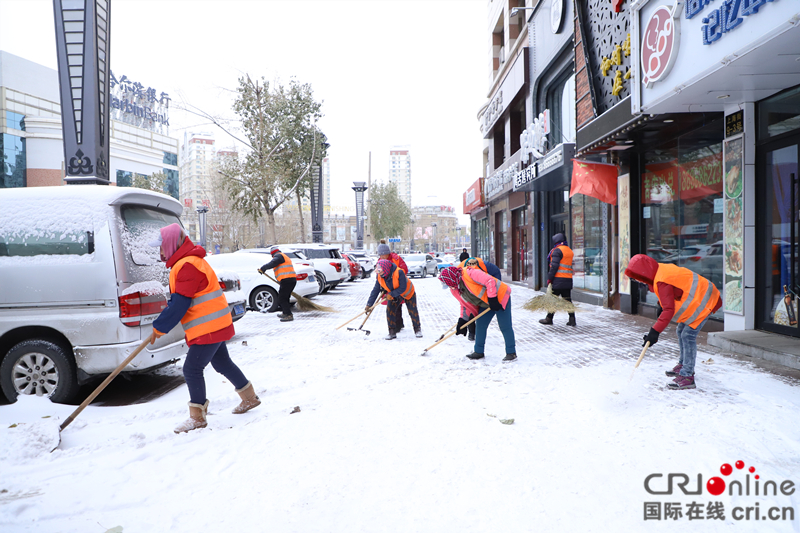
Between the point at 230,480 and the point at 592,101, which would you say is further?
the point at 592,101

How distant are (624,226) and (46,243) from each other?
9929mm

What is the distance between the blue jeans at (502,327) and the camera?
620cm

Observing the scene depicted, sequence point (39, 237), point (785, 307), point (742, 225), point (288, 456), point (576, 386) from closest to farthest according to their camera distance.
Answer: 1. point (288, 456)
2. point (39, 237)
3. point (576, 386)
4. point (785, 307)
5. point (742, 225)

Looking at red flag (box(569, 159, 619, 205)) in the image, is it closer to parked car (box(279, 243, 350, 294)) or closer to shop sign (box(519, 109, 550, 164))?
shop sign (box(519, 109, 550, 164))

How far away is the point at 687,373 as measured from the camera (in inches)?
191

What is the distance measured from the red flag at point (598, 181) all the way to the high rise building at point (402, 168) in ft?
442

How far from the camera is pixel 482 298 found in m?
6.21

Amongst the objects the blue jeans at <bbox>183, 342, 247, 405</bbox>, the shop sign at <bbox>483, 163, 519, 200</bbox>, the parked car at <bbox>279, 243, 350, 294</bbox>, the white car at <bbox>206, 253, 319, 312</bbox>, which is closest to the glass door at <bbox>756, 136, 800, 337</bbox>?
the blue jeans at <bbox>183, 342, 247, 405</bbox>

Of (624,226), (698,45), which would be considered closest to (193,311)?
(698,45)

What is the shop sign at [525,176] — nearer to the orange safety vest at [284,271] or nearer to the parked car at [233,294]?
the orange safety vest at [284,271]

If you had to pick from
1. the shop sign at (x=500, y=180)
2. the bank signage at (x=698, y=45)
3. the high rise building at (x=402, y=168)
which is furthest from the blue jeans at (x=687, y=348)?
the high rise building at (x=402, y=168)

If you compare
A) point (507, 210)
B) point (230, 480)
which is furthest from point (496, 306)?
point (507, 210)

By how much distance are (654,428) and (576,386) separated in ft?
4.13

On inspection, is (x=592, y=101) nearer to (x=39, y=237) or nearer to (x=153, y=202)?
(x=153, y=202)
